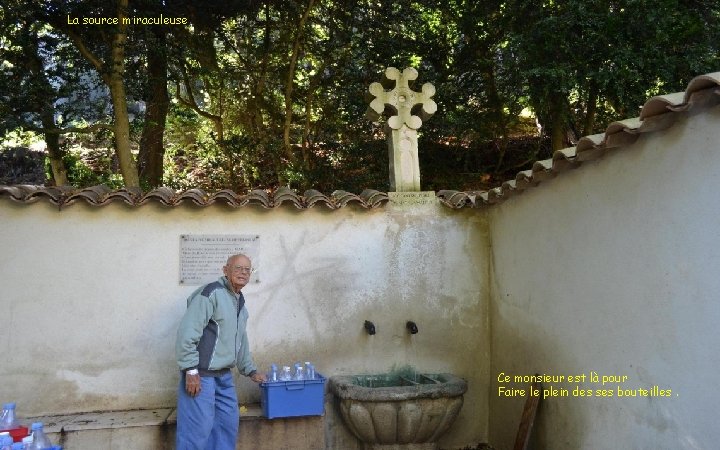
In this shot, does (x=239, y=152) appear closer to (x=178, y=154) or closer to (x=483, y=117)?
(x=178, y=154)

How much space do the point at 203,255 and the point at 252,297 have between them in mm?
582

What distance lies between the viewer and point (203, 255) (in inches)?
232

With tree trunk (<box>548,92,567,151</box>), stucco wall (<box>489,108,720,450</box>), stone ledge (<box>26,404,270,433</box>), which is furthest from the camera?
tree trunk (<box>548,92,567,151</box>)

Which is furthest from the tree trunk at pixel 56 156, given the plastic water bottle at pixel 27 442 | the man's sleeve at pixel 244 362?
the plastic water bottle at pixel 27 442

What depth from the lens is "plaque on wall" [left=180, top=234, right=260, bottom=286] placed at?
19.2 feet

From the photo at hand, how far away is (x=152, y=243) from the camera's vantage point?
19.1 feet

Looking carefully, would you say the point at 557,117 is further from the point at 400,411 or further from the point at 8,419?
the point at 8,419

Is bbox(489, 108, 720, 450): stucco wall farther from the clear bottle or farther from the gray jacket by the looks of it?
the clear bottle

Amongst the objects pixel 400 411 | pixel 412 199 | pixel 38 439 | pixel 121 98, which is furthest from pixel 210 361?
pixel 121 98

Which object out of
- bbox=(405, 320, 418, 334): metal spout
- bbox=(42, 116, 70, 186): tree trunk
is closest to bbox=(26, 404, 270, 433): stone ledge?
bbox=(405, 320, 418, 334): metal spout

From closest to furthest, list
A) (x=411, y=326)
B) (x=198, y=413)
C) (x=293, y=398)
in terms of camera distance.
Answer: (x=198, y=413)
(x=293, y=398)
(x=411, y=326)

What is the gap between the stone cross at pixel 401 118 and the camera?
6.34 meters

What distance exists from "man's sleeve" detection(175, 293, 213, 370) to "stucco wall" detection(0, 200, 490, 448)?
105cm

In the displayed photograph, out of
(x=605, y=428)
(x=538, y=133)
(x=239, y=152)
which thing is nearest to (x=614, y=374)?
(x=605, y=428)
